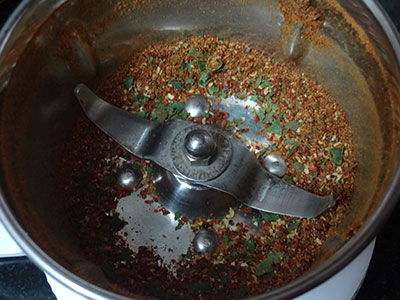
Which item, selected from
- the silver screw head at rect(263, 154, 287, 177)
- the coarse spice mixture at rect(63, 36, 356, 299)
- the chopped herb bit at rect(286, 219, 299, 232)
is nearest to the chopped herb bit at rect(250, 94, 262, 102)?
the coarse spice mixture at rect(63, 36, 356, 299)

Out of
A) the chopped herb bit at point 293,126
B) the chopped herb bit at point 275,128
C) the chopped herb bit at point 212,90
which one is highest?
the chopped herb bit at point 293,126

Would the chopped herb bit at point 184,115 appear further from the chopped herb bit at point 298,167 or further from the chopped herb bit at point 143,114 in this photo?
the chopped herb bit at point 298,167

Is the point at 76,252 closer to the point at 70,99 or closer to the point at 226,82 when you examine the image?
the point at 70,99

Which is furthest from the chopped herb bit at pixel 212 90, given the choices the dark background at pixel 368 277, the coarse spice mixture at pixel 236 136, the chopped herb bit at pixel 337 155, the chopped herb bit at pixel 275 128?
the dark background at pixel 368 277

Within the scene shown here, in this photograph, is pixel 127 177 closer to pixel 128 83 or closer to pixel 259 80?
pixel 128 83

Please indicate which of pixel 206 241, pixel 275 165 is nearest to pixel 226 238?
pixel 206 241

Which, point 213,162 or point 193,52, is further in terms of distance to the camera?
point 193,52

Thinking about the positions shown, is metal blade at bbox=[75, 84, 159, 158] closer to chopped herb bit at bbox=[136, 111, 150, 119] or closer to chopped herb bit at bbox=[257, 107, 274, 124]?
chopped herb bit at bbox=[136, 111, 150, 119]

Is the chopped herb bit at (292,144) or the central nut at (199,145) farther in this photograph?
the chopped herb bit at (292,144)

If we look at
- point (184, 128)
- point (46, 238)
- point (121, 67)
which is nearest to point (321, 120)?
point (184, 128)
